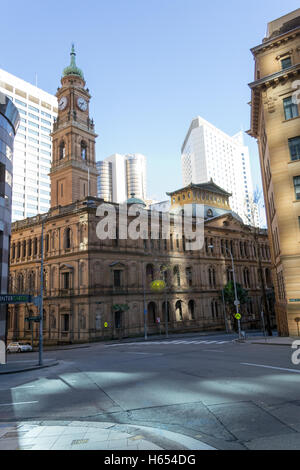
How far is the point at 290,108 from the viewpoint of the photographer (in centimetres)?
3094

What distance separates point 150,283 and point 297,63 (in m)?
34.4

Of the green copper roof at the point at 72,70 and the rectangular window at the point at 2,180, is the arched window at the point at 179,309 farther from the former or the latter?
the green copper roof at the point at 72,70

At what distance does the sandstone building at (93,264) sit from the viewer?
149 feet

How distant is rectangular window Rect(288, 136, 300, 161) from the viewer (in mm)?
29966

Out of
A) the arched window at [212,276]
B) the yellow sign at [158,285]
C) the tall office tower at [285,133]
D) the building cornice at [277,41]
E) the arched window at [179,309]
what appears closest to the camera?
the tall office tower at [285,133]

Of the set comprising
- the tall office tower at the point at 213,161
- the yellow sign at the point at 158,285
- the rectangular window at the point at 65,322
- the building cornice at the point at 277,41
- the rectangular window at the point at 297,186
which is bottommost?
the rectangular window at the point at 65,322

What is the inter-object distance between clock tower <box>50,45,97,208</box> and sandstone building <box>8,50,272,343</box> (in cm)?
16

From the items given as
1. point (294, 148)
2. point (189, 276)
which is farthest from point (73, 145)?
point (294, 148)

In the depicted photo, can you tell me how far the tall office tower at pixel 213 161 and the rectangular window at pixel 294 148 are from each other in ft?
450

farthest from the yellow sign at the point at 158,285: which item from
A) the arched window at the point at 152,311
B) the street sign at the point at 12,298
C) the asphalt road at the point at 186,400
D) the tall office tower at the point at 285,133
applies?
the asphalt road at the point at 186,400

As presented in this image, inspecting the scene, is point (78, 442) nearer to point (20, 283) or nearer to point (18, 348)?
point (18, 348)

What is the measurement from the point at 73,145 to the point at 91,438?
2048 inches

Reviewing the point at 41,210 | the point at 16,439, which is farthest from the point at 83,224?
the point at 41,210

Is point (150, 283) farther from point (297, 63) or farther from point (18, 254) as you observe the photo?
point (297, 63)
